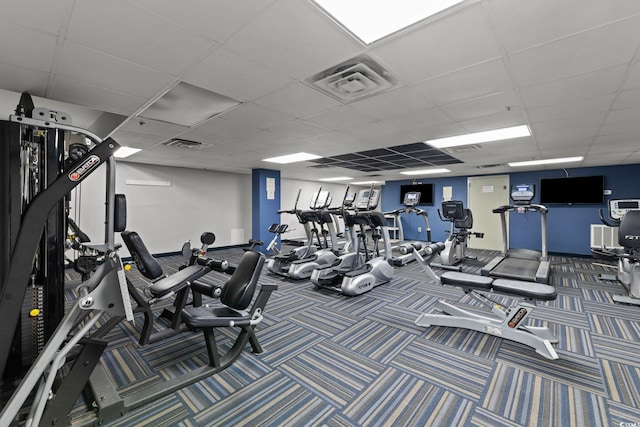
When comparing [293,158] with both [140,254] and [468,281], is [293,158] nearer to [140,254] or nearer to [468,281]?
[140,254]

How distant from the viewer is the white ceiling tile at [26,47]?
176cm

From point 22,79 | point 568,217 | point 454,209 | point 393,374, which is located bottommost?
point 393,374

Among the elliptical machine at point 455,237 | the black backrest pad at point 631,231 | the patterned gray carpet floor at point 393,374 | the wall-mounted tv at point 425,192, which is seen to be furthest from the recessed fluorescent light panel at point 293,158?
the wall-mounted tv at point 425,192

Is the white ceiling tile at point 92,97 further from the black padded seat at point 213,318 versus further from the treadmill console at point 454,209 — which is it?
the treadmill console at point 454,209

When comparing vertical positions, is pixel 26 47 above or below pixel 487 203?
above

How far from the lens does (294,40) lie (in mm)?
1886

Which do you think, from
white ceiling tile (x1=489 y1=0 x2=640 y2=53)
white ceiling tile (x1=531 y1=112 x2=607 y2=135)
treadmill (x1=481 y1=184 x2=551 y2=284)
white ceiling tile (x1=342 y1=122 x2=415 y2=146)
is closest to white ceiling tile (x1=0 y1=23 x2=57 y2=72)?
white ceiling tile (x1=489 y1=0 x2=640 y2=53)

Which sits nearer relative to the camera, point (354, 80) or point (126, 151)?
point (354, 80)

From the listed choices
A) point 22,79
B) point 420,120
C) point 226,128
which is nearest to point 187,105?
point 226,128

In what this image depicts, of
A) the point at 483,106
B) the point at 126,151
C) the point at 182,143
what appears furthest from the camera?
the point at 126,151

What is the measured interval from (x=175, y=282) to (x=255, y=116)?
6.86 ft

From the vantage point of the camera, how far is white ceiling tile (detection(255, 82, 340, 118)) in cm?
268

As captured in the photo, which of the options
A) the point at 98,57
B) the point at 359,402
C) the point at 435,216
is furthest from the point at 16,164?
the point at 435,216

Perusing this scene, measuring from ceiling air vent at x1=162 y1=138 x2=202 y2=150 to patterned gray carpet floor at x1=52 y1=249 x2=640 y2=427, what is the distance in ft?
9.67
